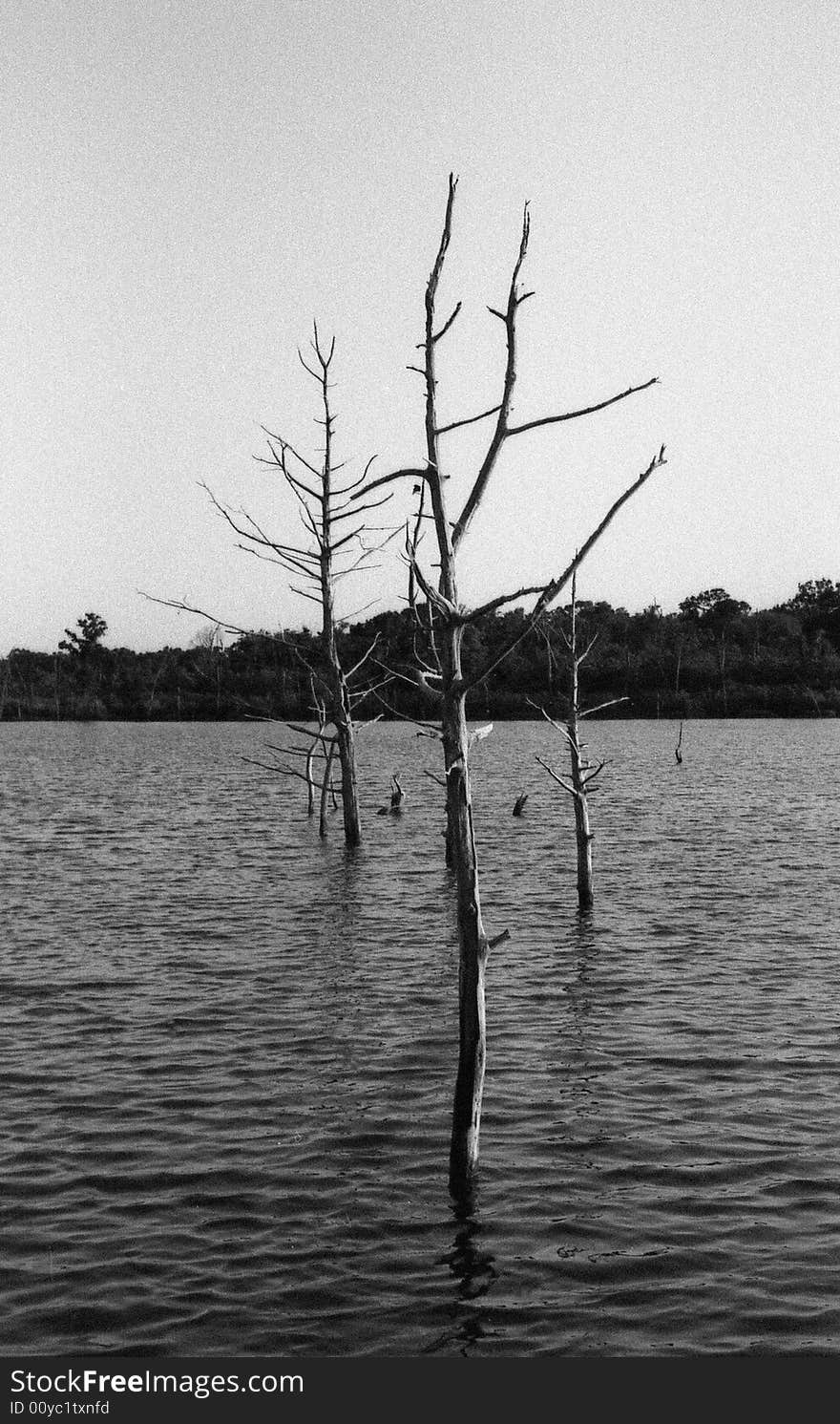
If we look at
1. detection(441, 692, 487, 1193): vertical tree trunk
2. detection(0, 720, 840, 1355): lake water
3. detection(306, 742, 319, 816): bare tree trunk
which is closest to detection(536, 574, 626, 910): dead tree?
detection(0, 720, 840, 1355): lake water

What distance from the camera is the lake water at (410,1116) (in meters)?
8.97

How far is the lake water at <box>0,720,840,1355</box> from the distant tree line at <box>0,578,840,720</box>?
88.9 m

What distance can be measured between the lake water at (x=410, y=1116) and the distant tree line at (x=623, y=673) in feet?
292

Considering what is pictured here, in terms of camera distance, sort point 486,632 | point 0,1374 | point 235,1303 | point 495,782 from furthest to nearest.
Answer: point 486,632
point 495,782
point 235,1303
point 0,1374

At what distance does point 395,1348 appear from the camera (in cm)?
841

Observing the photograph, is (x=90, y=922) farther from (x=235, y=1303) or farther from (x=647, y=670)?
(x=647, y=670)

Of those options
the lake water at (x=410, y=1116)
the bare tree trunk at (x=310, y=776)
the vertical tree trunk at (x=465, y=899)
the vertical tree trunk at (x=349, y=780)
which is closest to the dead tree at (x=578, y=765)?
the lake water at (x=410, y=1116)

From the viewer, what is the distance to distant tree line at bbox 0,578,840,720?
471 ft

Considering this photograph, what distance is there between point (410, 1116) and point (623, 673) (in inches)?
5594

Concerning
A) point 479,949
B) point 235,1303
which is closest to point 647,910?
point 479,949

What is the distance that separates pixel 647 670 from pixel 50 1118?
144 meters

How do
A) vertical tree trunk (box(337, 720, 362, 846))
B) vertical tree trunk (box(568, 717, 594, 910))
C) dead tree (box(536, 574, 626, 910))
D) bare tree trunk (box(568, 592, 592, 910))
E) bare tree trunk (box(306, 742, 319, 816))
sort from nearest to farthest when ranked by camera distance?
dead tree (box(536, 574, 626, 910)) < bare tree trunk (box(568, 592, 592, 910)) < vertical tree trunk (box(568, 717, 594, 910)) < vertical tree trunk (box(337, 720, 362, 846)) < bare tree trunk (box(306, 742, 319, 816))

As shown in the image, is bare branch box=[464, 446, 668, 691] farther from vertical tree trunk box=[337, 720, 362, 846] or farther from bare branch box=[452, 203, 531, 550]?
vertical tree trunk box=[337, 720, 362, 846]

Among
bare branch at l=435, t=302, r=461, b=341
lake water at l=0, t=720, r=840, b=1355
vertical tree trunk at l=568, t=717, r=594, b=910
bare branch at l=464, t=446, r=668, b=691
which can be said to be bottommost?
lake water at l=0, t=720, r=840, b=1355
